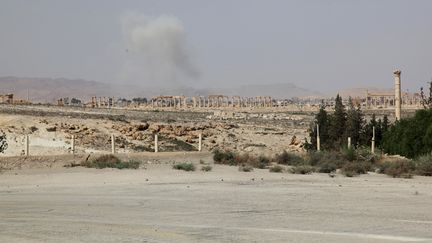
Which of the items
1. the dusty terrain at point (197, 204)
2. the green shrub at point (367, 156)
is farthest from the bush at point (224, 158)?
the green shrub at point (367, 156)

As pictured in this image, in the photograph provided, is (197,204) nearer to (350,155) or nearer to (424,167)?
(424,167)

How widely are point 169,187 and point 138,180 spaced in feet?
10.0

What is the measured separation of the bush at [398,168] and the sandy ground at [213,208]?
2.26 feet

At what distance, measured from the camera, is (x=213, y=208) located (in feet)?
47.9

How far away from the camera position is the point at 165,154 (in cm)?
3366

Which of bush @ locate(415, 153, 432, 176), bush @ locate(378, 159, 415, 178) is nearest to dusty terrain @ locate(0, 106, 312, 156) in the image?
bush @ locate(378, 159, 415, 178)

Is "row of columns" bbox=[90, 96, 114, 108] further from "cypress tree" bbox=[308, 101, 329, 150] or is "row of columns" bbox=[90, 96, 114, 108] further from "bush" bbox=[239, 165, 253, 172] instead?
"bush" bbox=[239, 165, 253, 172]

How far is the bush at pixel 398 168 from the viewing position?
24391mm

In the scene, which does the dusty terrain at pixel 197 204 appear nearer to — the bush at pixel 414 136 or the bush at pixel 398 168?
the bush at pixel 398 168

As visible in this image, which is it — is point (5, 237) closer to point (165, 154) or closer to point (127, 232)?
point (127, 232)

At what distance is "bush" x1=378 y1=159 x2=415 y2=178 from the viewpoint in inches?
960

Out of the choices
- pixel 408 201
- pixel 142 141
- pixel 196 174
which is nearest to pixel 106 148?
pixel 142 141

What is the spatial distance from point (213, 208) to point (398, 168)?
12.4 metres

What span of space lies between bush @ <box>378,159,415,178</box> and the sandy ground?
689 millimetres
